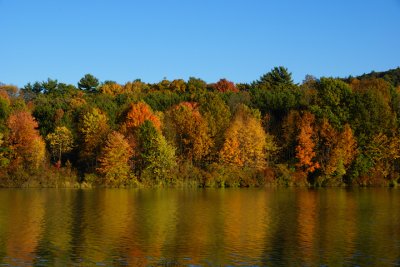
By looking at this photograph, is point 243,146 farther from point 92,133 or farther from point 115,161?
point 92,133

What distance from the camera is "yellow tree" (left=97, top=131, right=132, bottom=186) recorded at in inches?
2768

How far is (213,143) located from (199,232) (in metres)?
46.8

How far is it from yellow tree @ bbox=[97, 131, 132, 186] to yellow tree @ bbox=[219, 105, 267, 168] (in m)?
12.7

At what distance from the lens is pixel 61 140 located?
76.9m

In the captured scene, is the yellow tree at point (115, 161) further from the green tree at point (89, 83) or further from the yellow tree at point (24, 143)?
the green tree at point (89, 83)

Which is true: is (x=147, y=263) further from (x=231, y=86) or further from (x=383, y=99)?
(x=231, y=86)

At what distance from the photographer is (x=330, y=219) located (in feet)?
121

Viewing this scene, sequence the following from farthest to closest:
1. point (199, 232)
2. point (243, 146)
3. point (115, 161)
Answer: point (243, 146) < point (115, 161) < point (199, 232)

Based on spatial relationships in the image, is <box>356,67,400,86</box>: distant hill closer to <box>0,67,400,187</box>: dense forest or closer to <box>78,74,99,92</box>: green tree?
<box>0,67,400,187</box>: dense forest

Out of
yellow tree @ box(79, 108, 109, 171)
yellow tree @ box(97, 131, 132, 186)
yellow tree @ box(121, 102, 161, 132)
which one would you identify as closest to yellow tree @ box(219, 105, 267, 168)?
yellow tree @ box(121, 102, 161, 132)

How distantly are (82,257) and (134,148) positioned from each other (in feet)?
163

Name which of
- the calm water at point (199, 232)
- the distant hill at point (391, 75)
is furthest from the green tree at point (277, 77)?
the calm water at point (199, 232)

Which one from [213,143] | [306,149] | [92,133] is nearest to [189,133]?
[213,143]

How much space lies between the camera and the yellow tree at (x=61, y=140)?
252 feet
